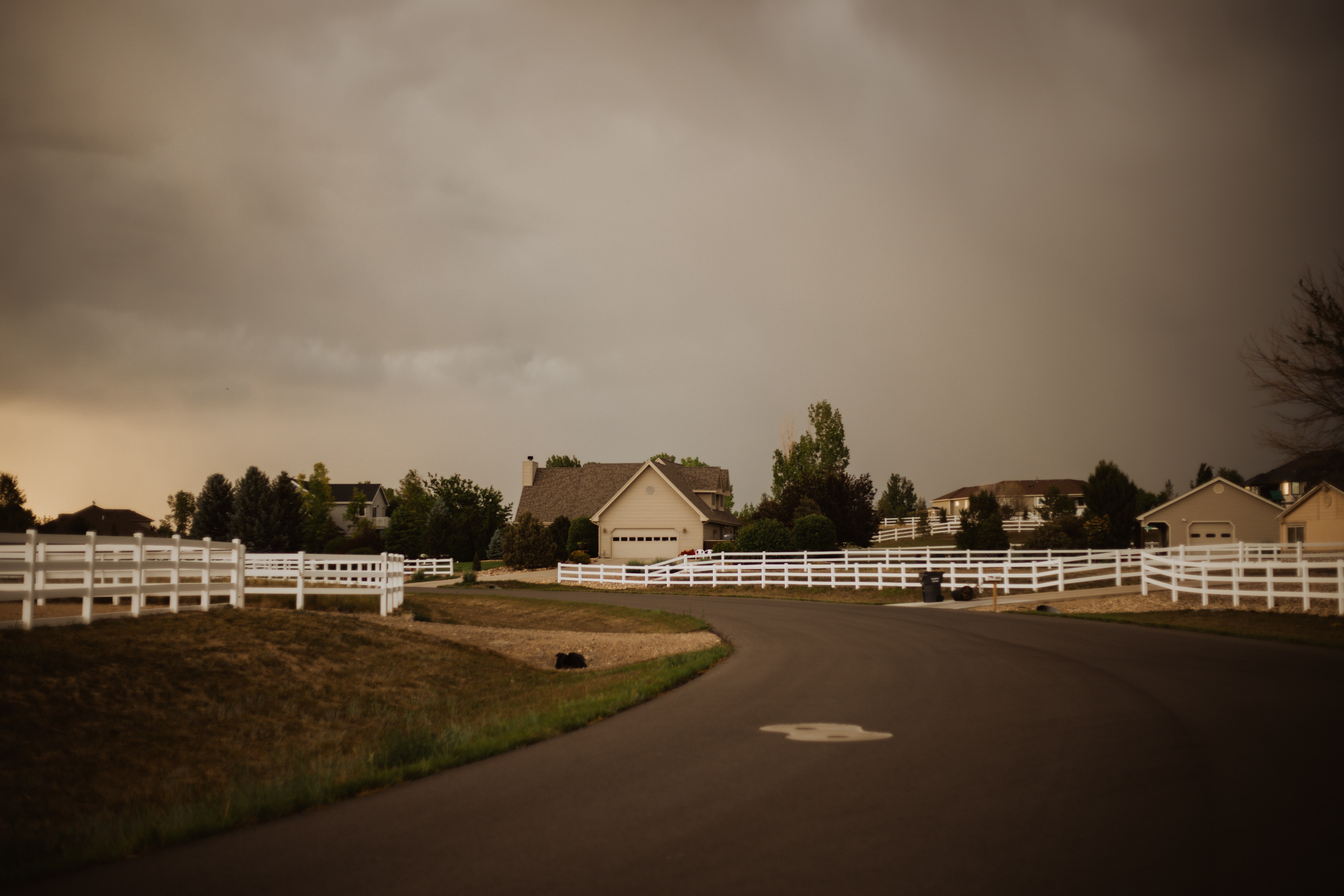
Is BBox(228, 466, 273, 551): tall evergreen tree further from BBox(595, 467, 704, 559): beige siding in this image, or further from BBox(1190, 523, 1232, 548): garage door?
BBox(1190, 523, 1232, 548): garage door

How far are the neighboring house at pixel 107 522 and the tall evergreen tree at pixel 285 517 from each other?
21317 millimetres

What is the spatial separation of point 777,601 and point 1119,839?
2851 centimetres

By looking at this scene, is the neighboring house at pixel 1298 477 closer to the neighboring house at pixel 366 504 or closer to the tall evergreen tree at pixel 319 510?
the tall evergreen tree at pixel 319 510

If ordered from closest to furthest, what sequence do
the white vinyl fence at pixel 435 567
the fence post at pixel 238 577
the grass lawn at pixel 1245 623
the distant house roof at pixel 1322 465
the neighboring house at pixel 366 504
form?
the fence post at pixel 238 577 < the grass lawn at pixel 1245 623 < the distant house roof at pixel 1322 465 < the white vinyl fence at pixel 435 567 < the neighboring house at pixel 366 504

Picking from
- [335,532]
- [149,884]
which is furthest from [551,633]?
[335,532]

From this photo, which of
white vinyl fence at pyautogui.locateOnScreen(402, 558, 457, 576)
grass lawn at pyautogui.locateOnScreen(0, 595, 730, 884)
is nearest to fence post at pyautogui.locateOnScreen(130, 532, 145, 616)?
grass lawn at pyautogui.locateOnScreen(0, 595, 730, 884)

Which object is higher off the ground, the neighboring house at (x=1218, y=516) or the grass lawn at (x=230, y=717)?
the neighboring house at (x=1218, y=516)

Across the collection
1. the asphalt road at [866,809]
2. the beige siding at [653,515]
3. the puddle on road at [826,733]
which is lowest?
the puddle on road at [826,733]

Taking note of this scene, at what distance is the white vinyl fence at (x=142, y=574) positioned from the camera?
11797 mm

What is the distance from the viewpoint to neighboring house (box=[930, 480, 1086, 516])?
115 metres

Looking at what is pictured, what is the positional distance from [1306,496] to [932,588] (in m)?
30.6

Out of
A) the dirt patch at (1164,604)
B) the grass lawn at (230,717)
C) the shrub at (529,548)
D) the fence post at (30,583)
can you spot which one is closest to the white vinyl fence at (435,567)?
the shrub at (529,548)

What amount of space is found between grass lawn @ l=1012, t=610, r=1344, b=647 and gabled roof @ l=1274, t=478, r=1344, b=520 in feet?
87.7

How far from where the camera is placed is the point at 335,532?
9800 centimetres
